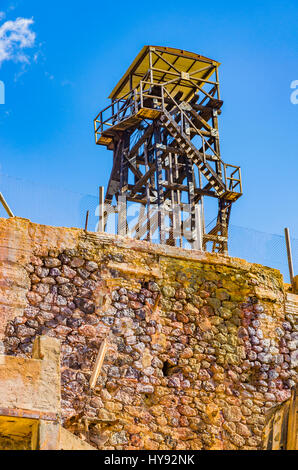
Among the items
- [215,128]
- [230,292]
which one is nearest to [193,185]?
[215,128]

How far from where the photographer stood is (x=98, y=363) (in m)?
12.4

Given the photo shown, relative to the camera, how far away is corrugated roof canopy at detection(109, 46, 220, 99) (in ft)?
76.8

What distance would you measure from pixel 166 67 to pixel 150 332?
12.8 metres

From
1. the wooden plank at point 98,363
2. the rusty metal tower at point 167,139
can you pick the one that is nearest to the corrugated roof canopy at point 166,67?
the rusty metal tower at point 167,139

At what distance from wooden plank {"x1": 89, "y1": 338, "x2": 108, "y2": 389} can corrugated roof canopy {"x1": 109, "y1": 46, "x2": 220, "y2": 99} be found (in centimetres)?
1213

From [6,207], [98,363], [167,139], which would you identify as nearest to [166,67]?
[167,139]

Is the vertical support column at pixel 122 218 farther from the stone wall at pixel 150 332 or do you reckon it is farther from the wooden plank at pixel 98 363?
the wooden plank at pixel 98 363

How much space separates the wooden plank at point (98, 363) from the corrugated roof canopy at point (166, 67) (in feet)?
39.8

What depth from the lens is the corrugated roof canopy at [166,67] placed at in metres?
23.4

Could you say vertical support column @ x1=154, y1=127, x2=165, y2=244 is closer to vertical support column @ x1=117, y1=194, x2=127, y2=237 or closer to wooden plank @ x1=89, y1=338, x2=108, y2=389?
vertical support column @ x1=117, y1=194, x2=127, y2=237

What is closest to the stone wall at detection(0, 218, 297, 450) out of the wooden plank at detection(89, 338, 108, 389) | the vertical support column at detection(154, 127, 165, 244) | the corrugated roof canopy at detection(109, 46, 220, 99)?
the wooden plank at detection(89, 338, 108, 389)

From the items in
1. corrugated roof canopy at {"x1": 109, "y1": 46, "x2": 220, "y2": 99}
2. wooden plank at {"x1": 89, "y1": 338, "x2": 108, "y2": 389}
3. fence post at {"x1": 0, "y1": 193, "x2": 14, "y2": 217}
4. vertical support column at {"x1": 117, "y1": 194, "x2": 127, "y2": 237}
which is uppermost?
corrugated roof canopy at {"x1": 109, "y1": 46, "x2": 220, "y2": 99}

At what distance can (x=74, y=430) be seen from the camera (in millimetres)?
11789

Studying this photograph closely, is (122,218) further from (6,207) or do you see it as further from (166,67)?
(166,67)
